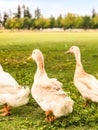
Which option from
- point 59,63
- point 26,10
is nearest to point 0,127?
point 59,63

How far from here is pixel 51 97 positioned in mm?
6781

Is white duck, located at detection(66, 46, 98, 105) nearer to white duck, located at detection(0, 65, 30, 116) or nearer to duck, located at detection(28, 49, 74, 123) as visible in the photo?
duck, located at detection(28, 49, 74, 123)

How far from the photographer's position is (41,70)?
291 inches

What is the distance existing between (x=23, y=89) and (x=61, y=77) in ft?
15.9

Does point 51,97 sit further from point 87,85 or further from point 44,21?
point 44,21

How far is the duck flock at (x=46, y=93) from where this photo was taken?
6602 mm

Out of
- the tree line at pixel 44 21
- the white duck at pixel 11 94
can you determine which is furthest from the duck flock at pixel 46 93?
the tree line at pixel 44 21

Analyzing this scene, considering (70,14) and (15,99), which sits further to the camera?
(70,14)

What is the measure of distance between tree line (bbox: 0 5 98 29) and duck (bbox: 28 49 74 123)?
385 feet

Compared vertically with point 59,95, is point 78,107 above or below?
below

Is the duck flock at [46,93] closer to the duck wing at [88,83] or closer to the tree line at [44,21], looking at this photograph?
the duck wing at [88,83]

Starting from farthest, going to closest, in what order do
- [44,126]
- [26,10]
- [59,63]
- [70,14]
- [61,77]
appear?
1. [70,14]
2. [26,10]
3. [59,63]
4. [61,77]
5. [44,126]

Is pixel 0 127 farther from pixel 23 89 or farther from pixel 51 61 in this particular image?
pixel 51 61

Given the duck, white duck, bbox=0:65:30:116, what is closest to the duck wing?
the duck
